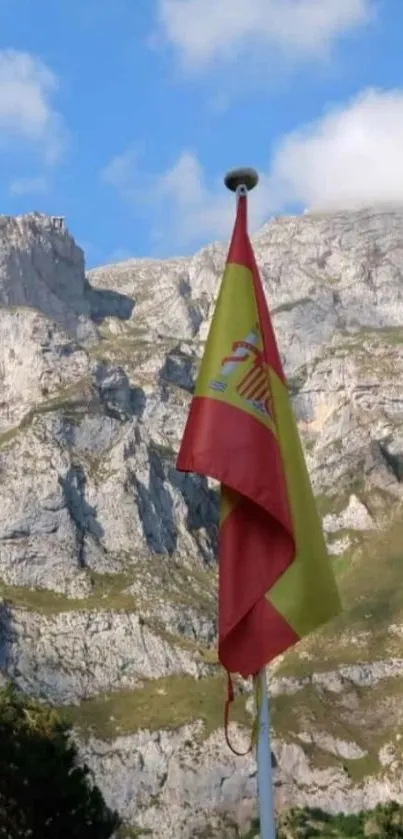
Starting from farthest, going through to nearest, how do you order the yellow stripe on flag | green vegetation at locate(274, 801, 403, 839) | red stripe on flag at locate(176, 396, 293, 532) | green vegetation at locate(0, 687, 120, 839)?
green vegetation at locate(274, 801, 403, 839)
green vegetation at locate(0, 687, 120, 839)
the yellow stripe on flag
red stripe on flag at locate(176, 396, 293, 532)

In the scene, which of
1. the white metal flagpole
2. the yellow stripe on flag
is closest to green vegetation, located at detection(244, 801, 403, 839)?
the yellow stripe on flag

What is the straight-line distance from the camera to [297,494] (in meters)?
15.9

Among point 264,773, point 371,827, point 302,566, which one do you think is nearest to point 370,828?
point 371,827

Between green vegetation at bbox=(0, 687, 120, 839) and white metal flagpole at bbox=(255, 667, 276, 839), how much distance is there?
34.0 m

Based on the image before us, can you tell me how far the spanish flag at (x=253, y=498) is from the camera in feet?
50.7

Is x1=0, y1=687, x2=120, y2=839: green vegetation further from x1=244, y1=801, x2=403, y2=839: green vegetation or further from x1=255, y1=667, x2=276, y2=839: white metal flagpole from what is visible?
x1=255, y1=667, x2=276, y2=839: white metal flagpole

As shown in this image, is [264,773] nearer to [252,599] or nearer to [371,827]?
[252,599]

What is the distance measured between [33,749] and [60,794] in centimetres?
235

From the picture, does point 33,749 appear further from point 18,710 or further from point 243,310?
point 243,310

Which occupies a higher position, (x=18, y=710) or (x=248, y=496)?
(x=18, y=710)

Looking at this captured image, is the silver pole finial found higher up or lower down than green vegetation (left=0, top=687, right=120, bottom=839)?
higher up

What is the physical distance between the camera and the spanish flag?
50.7 ft

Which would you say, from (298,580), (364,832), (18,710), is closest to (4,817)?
(18,710)

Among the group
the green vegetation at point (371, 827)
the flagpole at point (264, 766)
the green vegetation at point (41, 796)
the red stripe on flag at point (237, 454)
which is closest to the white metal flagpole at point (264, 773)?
the flagpole at point (264, 766)
